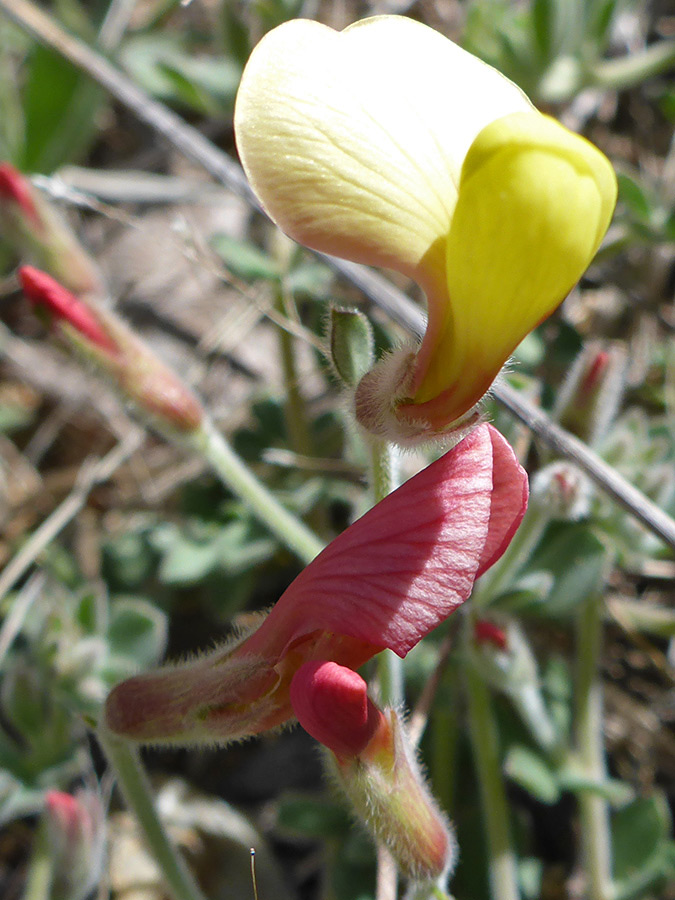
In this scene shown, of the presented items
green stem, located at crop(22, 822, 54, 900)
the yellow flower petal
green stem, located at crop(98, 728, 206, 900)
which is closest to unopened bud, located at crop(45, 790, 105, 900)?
green stem, located at crop(22, 822, 54, 900)

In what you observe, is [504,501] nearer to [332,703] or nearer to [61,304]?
[332,703]

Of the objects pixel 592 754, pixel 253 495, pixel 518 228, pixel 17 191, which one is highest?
pixel 518 228

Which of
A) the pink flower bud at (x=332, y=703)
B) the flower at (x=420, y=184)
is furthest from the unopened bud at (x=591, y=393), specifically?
the pink flower bud at (x=332, y=703)

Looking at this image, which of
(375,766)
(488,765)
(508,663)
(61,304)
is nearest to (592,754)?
(488,765)

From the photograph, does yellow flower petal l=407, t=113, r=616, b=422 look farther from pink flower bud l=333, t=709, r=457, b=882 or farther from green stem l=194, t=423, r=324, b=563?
green stem l=194, t=423, r=324, b=563

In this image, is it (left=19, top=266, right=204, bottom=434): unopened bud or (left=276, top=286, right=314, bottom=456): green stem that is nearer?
(left=19, top=266, right=204, bottom=434): unopened bud

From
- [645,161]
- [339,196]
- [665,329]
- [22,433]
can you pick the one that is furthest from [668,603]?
[22,433]
